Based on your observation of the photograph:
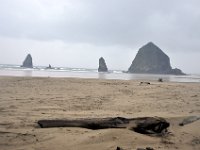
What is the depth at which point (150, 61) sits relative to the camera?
12950 centimetres

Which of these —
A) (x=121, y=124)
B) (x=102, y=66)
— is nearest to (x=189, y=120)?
(x=121, y=124)

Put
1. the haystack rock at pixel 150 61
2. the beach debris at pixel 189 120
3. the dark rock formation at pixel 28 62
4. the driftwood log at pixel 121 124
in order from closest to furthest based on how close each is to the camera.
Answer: the driftwood log at pixel 121 124 → the beach debris at pixel 189 120 → the dark rock formation at pixel 28 62 → the haystack rock at pixel 150 61

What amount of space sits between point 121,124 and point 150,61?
409 ft

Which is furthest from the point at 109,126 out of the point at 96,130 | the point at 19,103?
the point at 19,103

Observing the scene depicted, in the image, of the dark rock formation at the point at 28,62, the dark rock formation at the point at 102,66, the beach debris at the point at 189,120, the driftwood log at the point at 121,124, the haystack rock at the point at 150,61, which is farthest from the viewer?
the haystack rock at the point at 150,61

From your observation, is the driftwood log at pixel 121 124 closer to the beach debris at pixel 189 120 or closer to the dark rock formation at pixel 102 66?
the beach debris at pixel 189 120

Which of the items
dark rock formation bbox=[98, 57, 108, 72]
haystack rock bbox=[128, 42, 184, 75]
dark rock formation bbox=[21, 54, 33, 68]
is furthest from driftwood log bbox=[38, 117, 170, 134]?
haystack rock bbox=[128, 42, 184, 75]

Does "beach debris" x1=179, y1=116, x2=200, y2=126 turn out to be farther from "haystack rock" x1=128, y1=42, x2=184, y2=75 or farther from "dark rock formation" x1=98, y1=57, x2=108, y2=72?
"haystack rock" x1=128, y1=42, x2=184, y2=75

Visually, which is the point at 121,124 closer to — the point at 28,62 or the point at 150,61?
the point at 28,62

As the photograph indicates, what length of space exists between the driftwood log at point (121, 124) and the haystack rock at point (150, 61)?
376ft

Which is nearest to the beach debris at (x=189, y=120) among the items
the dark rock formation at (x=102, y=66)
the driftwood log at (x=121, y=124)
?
the driftwood log at (x=121, y=124)

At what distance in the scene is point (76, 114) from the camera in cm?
885

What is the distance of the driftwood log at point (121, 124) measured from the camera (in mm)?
6965

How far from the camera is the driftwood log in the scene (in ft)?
22.9
